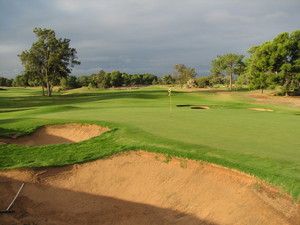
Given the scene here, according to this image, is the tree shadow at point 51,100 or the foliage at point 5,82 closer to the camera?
the tree shadow at point 51,100

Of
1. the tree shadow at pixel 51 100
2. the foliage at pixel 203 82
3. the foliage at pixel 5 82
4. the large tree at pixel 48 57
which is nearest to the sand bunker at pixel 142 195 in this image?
the tree shadow at pixel 51 100

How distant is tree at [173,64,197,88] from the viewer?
100250 millimetres

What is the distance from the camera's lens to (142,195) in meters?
7.24

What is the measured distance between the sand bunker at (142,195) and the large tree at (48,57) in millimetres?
49408

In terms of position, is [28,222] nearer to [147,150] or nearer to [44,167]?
[44,167]

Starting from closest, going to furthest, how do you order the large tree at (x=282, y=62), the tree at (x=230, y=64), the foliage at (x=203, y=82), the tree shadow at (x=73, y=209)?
the tree shadow at (x=73, y=209)
the large tree at (x=282, y=62)
the tree at (x=230, y=64)
the foliage at (x=203, y=82)

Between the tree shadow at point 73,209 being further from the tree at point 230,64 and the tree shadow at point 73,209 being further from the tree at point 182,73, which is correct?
the tree at point 182,73

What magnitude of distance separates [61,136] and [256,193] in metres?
11.4

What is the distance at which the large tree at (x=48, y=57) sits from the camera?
51.7 metres

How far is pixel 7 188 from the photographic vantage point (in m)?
7.56

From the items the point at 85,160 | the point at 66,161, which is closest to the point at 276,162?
the point at 85,160

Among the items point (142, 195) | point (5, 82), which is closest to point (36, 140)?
point (142, 195)

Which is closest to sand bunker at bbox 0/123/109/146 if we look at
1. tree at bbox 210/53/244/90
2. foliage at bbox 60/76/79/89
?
tree at bbox 210/53/244/90

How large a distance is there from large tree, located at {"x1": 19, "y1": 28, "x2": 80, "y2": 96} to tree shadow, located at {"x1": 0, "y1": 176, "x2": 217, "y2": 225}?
49.6m
